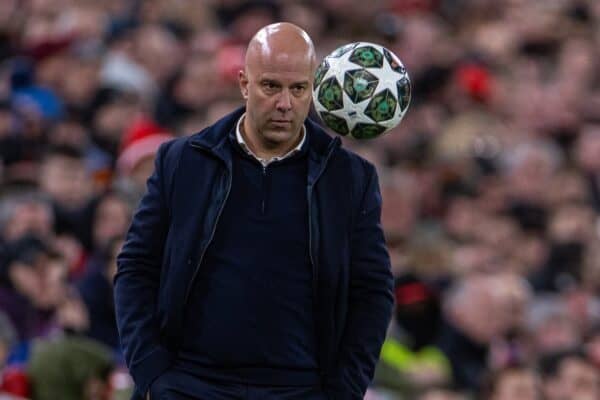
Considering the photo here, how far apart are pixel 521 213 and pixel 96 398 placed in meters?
5.14

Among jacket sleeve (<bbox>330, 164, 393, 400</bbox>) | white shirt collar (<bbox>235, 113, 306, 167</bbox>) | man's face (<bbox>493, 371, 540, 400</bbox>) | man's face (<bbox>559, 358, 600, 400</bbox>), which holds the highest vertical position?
white shirt collar (<bbox>235, 113, 306, 167</bbox>)

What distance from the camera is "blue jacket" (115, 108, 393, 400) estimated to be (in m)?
5.73

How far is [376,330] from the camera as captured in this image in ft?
19.0

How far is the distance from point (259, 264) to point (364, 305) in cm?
36

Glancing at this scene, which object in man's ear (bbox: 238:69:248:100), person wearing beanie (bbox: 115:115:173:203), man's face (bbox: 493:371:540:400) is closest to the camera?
man's ear (bbox: 238:69:248:100)

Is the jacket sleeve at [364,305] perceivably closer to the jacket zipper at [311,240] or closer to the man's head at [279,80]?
the jacket zipper at [311,240]

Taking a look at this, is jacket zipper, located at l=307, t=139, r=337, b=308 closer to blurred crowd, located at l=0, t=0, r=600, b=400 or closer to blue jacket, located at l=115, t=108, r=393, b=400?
blue jacket, located at l=115, t=108, r=393, b=400

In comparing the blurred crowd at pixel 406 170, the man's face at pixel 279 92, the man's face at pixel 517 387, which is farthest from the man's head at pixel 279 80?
the man's face at pixel 517 387

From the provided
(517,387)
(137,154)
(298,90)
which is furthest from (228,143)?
(137,154)

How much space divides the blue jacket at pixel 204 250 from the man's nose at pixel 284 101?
243mm

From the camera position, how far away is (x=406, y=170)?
42.2 feet

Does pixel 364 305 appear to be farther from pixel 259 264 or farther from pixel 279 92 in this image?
pixel 279 92

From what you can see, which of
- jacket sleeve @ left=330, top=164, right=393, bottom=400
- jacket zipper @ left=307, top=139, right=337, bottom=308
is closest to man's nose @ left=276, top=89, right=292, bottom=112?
jacket zipper @ left=307, top=139, right=337, bottom=308

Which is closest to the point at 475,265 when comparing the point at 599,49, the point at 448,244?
the point at 448,244
